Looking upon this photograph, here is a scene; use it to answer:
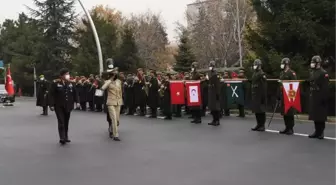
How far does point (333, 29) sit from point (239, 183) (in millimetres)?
13335

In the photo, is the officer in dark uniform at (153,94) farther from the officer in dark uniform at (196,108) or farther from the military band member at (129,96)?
the officer in dark uniform at (196,108)

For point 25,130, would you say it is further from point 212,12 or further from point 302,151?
point 212,12

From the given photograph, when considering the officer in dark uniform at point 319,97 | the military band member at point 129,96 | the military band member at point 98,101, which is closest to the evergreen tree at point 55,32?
the military band member at point 98,101

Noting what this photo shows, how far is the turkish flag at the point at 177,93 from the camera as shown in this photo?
17.7m

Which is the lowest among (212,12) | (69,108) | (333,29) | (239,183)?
(239,183)

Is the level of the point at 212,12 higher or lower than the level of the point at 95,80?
higher

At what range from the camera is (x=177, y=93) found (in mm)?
17766

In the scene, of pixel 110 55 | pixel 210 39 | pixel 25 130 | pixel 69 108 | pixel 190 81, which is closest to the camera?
pixel 69 108

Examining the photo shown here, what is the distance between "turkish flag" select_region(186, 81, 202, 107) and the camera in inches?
625

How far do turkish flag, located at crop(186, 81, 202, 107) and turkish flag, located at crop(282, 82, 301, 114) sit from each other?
12.5 feet

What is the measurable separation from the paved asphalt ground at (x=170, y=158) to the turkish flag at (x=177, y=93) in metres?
3.73

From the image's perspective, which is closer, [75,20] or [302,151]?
[302,151]

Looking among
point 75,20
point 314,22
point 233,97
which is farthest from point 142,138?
point 75,20

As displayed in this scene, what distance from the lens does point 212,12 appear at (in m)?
47.4
